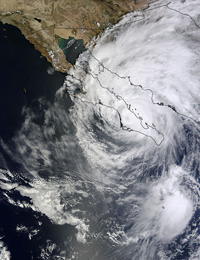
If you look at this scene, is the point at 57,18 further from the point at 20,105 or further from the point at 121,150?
the point at 121,150

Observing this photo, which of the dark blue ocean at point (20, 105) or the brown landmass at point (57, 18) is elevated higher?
the brown landmass at point (57, 18)

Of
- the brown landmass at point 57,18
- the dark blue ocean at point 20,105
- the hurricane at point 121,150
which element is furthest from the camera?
the brown landmass at point 57,18

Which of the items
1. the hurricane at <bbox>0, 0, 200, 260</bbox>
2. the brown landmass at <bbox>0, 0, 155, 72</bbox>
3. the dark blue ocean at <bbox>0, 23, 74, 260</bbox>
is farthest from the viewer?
the brown landmass at <bbox>0, 0, 155, 72</bbox>

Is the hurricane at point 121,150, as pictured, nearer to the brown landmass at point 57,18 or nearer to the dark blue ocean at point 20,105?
the dark blue ocean at point 20,105

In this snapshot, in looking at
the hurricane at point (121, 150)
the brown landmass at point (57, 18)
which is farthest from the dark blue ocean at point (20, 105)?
the brown landmass at point (57, 18)

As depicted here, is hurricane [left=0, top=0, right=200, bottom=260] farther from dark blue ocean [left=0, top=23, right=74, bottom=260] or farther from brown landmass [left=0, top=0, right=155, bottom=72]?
brown landmass [left=0, top=0, right=155, bottom=72]

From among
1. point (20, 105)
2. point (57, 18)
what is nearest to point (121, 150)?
point (20, 105)

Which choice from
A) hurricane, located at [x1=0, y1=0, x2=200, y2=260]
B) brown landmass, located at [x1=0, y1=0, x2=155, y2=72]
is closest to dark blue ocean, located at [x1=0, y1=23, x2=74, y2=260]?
hurricane, located at [x1=0, y1=0, x2=200, y2=260]
